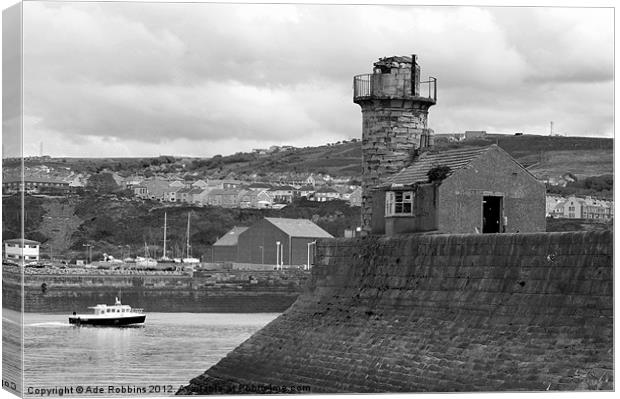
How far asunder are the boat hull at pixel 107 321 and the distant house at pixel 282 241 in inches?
1440

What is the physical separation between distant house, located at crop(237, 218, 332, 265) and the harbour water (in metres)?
30.2

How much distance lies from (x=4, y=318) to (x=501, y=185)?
8997 mm

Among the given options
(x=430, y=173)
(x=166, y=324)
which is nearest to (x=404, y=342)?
(x=430, y=173)

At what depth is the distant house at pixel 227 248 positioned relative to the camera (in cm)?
9931

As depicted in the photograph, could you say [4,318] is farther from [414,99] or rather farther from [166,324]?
[166,324]

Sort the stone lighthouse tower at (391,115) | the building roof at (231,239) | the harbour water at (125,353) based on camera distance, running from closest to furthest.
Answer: the harbour water at (125,353), the stone lighthouse tower at (391,115), the building roof at (231,239)

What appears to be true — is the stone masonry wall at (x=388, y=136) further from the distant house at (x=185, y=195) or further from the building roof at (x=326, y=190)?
the building roof at (x=326, y=190)

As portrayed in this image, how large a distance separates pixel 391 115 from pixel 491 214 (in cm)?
319

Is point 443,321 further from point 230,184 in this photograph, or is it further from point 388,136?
point 230,184

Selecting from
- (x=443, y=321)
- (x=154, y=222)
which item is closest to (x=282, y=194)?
(x=154, y=222)

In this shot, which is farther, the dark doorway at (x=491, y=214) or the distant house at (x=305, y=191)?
the distant house at (x=305, y=191)

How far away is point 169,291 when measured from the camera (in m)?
75.3

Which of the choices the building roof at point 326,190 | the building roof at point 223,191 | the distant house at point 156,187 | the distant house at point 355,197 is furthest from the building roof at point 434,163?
the building roof at point 223,191

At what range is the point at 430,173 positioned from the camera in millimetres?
21094
